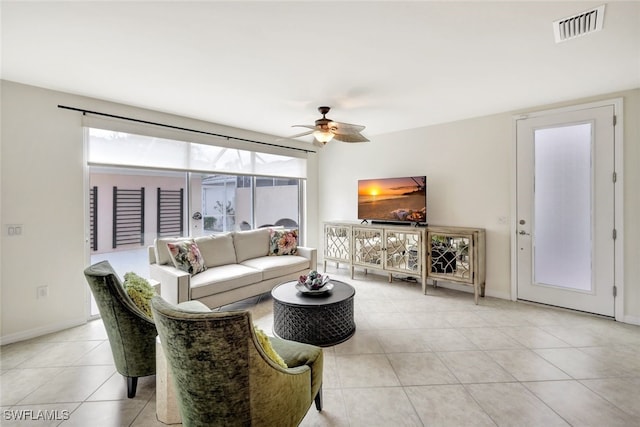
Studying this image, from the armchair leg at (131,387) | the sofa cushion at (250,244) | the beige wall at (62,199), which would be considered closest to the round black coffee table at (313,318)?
the armchair leg at (131,387)

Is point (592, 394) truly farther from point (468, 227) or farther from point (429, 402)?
point (468, 227)

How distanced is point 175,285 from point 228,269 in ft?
2.38

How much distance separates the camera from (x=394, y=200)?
4.46 metres

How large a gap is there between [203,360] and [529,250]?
400 centimetres

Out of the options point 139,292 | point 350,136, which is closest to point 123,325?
point 139,292

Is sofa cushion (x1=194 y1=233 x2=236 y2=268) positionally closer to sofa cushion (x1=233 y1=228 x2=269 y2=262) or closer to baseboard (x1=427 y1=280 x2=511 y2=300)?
sofa cushion (x1=233 y1=228 x2=269 y2=262)

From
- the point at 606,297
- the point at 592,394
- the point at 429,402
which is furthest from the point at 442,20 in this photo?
the point at 606,297

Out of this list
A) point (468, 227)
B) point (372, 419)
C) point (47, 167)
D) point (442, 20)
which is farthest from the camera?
point (468, 227)

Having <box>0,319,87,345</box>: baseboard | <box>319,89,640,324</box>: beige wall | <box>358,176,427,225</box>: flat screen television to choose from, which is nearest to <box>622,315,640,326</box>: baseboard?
<box>319,89,640,324</box>: beige wall

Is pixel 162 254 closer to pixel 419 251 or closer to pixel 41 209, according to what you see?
pixel 41 209

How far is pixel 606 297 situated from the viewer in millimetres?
3162

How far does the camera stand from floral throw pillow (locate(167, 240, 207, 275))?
10.6ft

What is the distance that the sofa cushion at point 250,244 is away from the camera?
405cm

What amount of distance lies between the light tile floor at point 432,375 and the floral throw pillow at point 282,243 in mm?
1225
